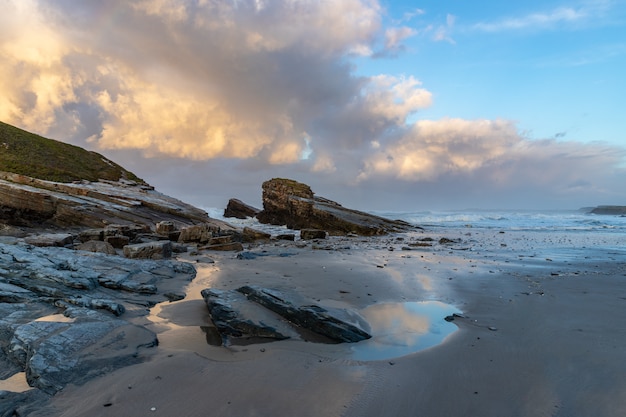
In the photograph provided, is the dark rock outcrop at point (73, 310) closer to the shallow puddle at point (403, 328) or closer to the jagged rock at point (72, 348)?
the jagged rock at point (72, 348)

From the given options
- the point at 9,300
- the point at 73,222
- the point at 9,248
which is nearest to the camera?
the point at 9,300

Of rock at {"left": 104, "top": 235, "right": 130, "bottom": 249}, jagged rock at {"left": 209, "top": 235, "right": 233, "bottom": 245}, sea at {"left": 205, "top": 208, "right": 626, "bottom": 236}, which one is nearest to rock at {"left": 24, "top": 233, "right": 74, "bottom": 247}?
rock at {"left": 104, "top": 235, "right": 130, "bottom": 249}

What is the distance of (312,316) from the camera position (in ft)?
19.6

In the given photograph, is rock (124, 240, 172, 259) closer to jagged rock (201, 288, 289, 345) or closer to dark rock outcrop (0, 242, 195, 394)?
dark rock outcrop (0, 242, 195, 394)

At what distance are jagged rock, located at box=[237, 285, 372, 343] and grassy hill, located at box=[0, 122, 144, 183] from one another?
42.8 meters

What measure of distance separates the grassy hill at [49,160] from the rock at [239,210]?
15.7 m

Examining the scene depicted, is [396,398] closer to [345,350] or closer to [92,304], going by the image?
[345,350]

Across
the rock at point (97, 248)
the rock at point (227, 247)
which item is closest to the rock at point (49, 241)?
the rock at point (97, 248)

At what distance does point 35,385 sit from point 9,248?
22.6 feet

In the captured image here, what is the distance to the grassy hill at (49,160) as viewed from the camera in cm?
4081

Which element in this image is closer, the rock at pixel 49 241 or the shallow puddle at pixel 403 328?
the shallow puddle at pixel 403 328

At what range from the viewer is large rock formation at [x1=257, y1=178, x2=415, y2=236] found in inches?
1426

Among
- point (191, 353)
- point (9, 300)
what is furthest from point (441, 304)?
point (9, 300)

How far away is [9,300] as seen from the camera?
6.03 m
